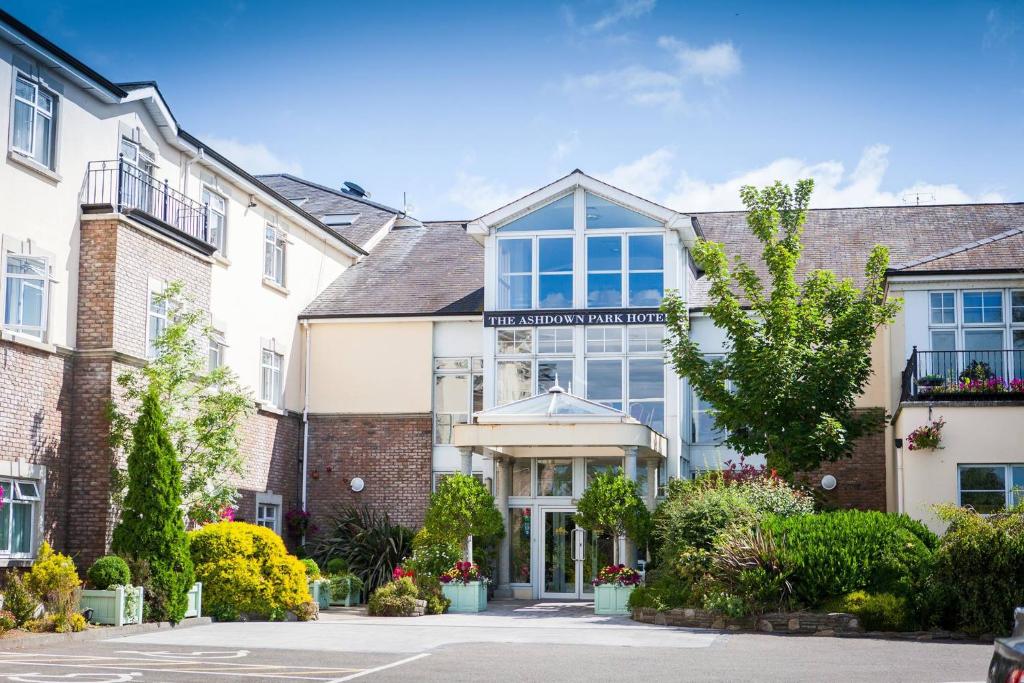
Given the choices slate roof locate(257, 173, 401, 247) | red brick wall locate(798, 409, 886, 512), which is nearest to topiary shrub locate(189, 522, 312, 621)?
red brick wall locate(798, 409, 886, 512)

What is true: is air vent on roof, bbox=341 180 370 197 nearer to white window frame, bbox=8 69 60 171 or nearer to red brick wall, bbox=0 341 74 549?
white window frame, bbox=8 69 60 171

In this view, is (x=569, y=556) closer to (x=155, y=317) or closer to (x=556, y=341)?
→ (x=556, y=341)

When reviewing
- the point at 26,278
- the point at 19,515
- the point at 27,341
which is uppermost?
the point at 26,278

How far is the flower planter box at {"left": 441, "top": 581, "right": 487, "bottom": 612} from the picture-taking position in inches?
931

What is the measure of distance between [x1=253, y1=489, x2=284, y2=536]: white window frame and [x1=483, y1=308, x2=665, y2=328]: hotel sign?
19.4ft

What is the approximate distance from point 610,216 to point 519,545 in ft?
24.0

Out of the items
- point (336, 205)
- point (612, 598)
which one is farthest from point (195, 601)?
point (336, 205)

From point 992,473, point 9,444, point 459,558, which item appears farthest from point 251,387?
point 992,473

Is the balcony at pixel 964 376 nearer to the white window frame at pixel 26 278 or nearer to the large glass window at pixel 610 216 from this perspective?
the large glass window at pixel 610 216

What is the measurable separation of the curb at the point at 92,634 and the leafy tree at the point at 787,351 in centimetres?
1073

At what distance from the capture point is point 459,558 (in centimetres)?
2420

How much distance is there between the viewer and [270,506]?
92.3 ft

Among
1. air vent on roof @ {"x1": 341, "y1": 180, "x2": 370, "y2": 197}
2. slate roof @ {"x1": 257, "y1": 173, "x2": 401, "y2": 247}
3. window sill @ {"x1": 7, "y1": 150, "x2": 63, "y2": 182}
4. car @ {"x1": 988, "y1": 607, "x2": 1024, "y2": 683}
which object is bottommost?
car @ {"x1": 988, "y1": 607, "x2": 1024, "y2": 683}

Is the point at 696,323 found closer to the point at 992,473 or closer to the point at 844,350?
the point at 844,350
